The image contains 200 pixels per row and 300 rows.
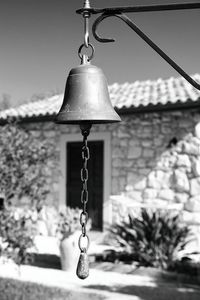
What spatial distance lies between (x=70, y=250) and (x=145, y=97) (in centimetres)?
393

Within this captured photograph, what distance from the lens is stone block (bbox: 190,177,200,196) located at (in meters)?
9.52

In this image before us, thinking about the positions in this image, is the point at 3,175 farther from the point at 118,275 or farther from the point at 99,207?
the point at 99,207

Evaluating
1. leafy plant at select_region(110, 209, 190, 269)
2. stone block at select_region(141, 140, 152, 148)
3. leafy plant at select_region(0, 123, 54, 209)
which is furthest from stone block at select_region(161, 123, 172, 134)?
leafy plant at select_region(0, 123, 54, 209)

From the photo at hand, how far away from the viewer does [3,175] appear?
6.65 meters

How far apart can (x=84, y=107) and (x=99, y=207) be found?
26.2 ft

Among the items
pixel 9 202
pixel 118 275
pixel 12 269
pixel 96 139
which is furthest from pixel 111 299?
pixel 96 139

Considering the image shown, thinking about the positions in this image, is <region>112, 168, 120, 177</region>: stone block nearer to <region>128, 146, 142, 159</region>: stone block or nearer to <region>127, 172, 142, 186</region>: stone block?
<region>127, 172, 142, 186</region>: stone block

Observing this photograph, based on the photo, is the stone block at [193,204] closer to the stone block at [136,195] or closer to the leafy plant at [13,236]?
the stone block at [136,195]

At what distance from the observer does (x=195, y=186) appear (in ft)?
31.3

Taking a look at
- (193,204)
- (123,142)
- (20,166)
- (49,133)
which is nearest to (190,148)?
(193,204)

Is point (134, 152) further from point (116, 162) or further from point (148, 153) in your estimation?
point (116, 162)

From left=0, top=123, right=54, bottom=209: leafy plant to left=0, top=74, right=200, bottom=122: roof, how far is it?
3.64 ft

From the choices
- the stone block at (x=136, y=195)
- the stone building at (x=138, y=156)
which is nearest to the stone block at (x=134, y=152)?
the stone building at (x=138, y=156)

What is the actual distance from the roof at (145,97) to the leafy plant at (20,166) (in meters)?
1.11
